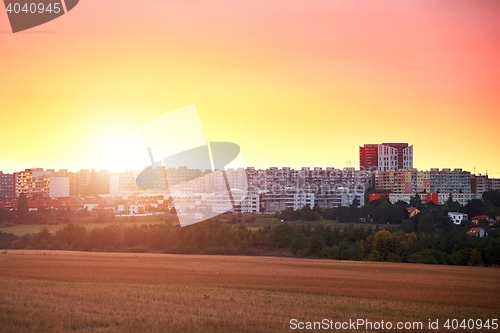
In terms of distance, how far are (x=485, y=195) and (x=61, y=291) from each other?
9198 cm

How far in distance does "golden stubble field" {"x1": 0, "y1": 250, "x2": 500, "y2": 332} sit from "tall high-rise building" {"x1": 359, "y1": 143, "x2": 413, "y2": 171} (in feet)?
385

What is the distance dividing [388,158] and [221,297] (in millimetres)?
134292

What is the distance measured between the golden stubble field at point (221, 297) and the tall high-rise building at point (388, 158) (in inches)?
4616

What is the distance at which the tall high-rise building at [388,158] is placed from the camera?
488ft

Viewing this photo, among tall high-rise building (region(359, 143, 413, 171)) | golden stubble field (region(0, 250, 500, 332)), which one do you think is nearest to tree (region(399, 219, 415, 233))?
golden stubble field (region(0, 250, 500, 332))

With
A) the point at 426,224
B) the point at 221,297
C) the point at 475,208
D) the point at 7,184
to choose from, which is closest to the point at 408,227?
the point at 426,224

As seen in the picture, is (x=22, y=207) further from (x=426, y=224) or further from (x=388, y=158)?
(x=388, y=158)

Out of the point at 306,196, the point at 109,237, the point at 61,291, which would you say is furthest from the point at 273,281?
the point at 306,196

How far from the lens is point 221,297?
20.3 m

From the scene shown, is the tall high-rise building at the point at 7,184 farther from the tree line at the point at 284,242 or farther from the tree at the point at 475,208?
the tree at the point at 475,208

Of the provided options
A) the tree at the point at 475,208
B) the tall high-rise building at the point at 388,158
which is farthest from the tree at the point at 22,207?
the tall high-rise building at the point at 388,158

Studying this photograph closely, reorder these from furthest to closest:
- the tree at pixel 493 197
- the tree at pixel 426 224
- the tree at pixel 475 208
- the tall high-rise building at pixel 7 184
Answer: the tall high-rise building at pixel 7 184 < the tree at pixel 493 197 < the tree at pixel 475 208 < the tree at pixel 426 224

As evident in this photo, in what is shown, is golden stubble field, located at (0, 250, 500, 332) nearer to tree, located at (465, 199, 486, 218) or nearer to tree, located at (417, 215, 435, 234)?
tree, located at (417, 215, 435, 234)

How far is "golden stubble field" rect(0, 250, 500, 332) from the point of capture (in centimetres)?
1556
